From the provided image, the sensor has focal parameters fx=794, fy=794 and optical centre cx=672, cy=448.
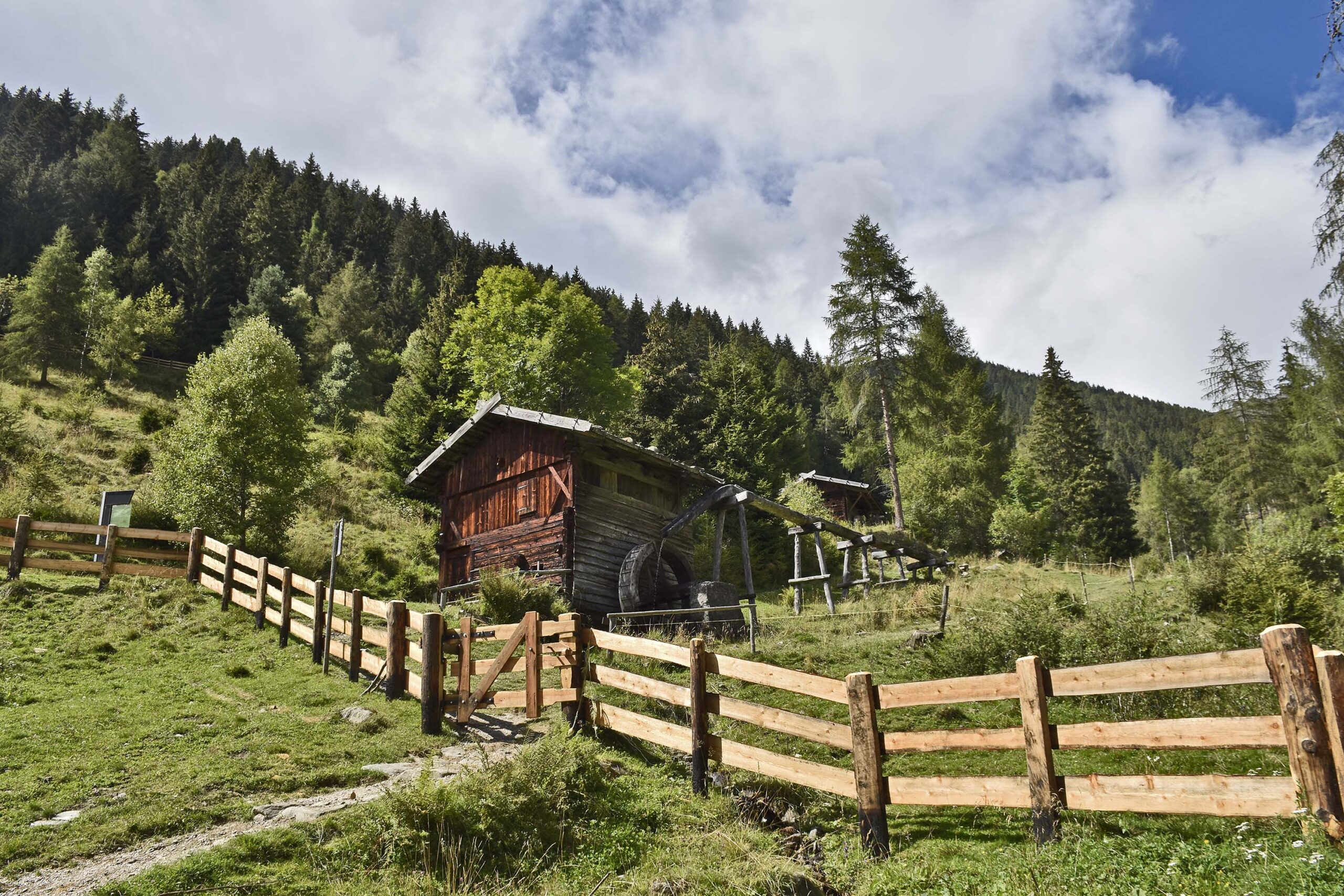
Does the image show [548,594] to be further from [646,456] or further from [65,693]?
[65,693]

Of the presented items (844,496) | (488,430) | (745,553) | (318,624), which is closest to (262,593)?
(318,624)

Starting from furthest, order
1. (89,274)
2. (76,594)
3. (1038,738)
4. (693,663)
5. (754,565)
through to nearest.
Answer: (89,274) → (754,565) → (76,594) → (693,663) → (1038,738)

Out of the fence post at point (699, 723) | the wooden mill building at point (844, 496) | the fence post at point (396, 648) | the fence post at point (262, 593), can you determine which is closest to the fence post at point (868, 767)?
the fence post at point (699, 723)

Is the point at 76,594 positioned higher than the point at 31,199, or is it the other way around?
the point at 31,199

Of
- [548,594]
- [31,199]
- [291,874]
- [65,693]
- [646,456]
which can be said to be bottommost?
[291,874]

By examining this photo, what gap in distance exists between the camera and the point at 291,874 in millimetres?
5977

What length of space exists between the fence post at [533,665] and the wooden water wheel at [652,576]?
1234 cm

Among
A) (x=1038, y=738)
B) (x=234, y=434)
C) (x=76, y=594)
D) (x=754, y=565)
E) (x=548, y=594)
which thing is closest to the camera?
(x=1038, y=738)

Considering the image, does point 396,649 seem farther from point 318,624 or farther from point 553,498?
point 553,498

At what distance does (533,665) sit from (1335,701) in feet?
25.1

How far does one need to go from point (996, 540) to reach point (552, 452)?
28.6m

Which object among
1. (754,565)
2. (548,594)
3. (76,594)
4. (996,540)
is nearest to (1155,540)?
(996,540)

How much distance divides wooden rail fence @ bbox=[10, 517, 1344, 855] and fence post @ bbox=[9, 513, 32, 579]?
37.0 ft

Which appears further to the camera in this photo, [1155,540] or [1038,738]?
[1155,540]
